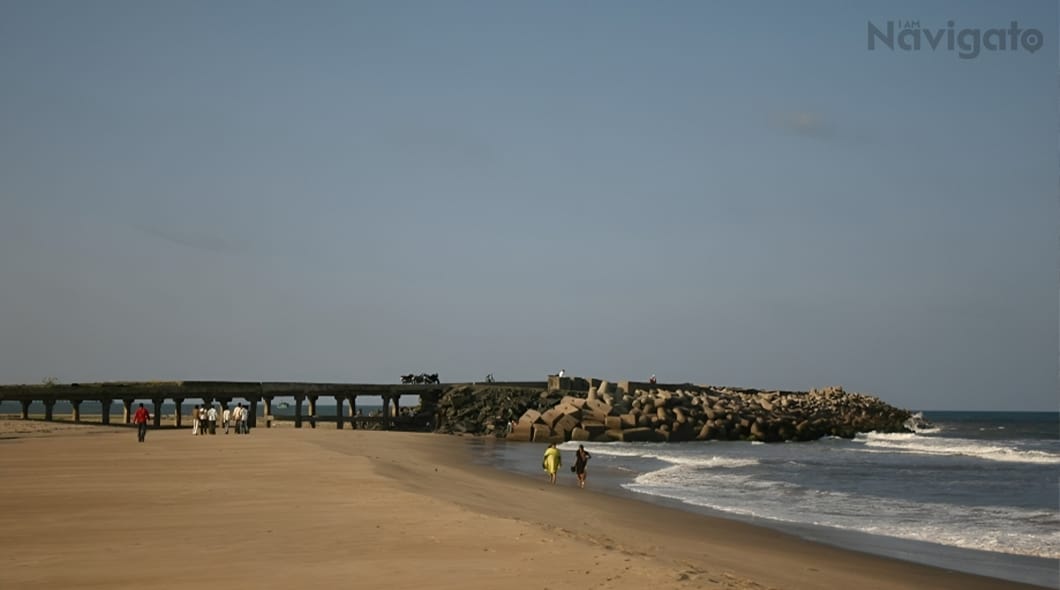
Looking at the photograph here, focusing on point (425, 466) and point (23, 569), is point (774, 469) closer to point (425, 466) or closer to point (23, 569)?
point (425, 466)

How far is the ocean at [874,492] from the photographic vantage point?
55.5 ft

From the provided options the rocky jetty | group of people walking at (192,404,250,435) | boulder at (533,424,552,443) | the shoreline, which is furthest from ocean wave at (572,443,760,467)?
group of people walking at (192,404,250,435)

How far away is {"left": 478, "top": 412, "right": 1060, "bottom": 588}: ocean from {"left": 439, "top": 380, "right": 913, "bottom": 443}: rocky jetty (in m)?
2.95

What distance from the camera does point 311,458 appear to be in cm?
2578

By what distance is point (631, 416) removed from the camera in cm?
5112

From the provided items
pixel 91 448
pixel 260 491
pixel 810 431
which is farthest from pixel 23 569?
pixel 810 431

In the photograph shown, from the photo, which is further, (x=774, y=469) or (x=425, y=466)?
(x=774, y=469)

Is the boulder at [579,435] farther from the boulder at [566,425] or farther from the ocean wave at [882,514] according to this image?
the ocean wave at [882,514]

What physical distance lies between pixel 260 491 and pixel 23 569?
7384 millimetres

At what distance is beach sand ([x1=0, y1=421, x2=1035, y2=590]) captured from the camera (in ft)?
32.6

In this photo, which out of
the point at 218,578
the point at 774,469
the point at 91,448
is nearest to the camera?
the point at 218,578

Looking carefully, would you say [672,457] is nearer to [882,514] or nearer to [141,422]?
[882,514]

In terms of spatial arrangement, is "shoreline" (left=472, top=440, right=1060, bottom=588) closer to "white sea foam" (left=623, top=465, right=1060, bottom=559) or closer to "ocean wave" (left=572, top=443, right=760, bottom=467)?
"white sea foam" (left=623, top=465, right=1060, bottom=559)

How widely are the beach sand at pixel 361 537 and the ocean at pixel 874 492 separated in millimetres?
1471
